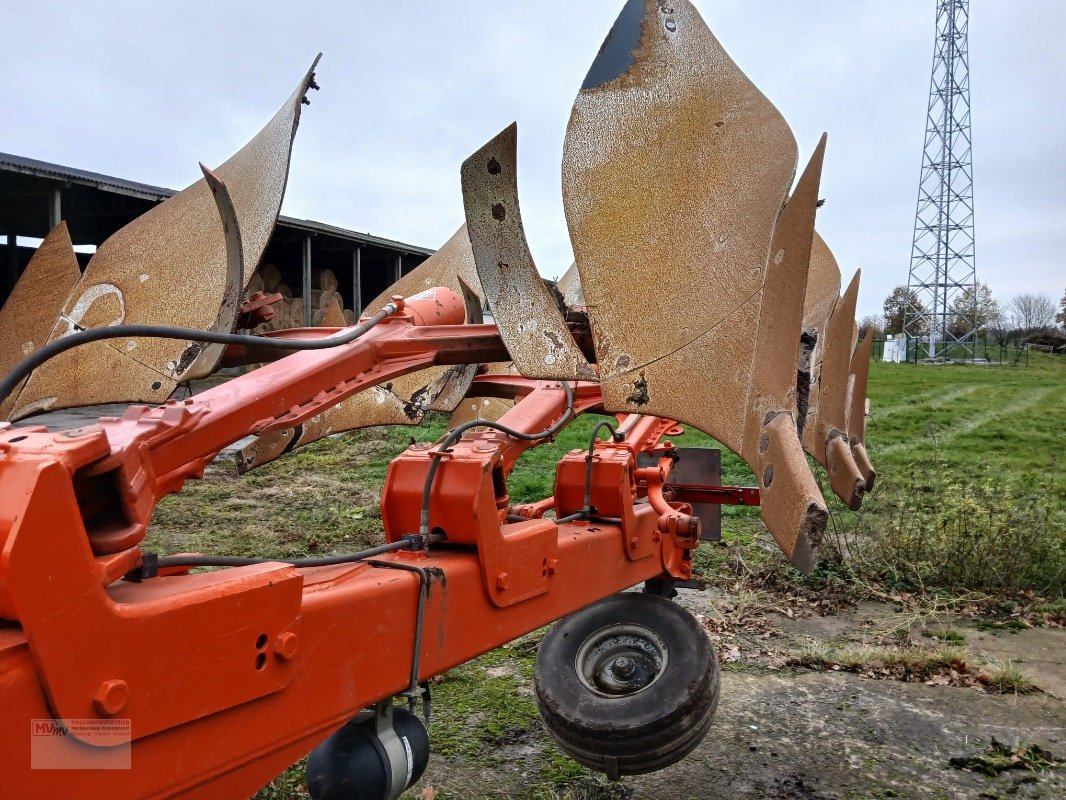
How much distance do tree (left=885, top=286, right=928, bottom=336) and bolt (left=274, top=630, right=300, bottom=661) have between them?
51203 mm

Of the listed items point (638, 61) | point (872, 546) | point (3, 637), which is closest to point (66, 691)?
point (3, 637)

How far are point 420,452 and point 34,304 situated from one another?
1.53 metres

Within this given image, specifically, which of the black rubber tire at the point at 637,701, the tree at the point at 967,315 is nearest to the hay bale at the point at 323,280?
the black rubber tire at the point at 637,701

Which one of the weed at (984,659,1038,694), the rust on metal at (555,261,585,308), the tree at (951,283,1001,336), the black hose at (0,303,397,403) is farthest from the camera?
the tree at (951,283,1001,336)

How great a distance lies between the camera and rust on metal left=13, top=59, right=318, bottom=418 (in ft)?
9.30

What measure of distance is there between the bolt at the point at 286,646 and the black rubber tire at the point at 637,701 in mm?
1590

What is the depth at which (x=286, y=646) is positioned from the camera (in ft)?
5.59

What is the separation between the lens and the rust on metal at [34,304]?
303 centimetres

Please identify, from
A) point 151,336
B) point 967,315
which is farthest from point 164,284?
point 967,315

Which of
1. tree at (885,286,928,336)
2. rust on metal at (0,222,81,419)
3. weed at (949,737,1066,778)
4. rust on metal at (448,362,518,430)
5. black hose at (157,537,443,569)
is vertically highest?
tree at (885,286,928,336)

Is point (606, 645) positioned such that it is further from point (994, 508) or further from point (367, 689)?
point (994, 508)

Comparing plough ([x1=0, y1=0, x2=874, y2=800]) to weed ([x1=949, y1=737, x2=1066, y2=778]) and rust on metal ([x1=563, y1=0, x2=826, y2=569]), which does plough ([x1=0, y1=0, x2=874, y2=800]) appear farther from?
weed ([x1=949, y1=737, x2=1066, y2=778])

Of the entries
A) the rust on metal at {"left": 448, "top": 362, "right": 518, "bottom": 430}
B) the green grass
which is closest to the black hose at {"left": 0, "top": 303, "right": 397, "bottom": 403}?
the rust on metal at {"left": 448, "top": 362, "right": 518, "bottom": 430}

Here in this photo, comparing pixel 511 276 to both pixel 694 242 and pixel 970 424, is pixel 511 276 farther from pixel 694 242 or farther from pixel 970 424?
pixel 970 424
